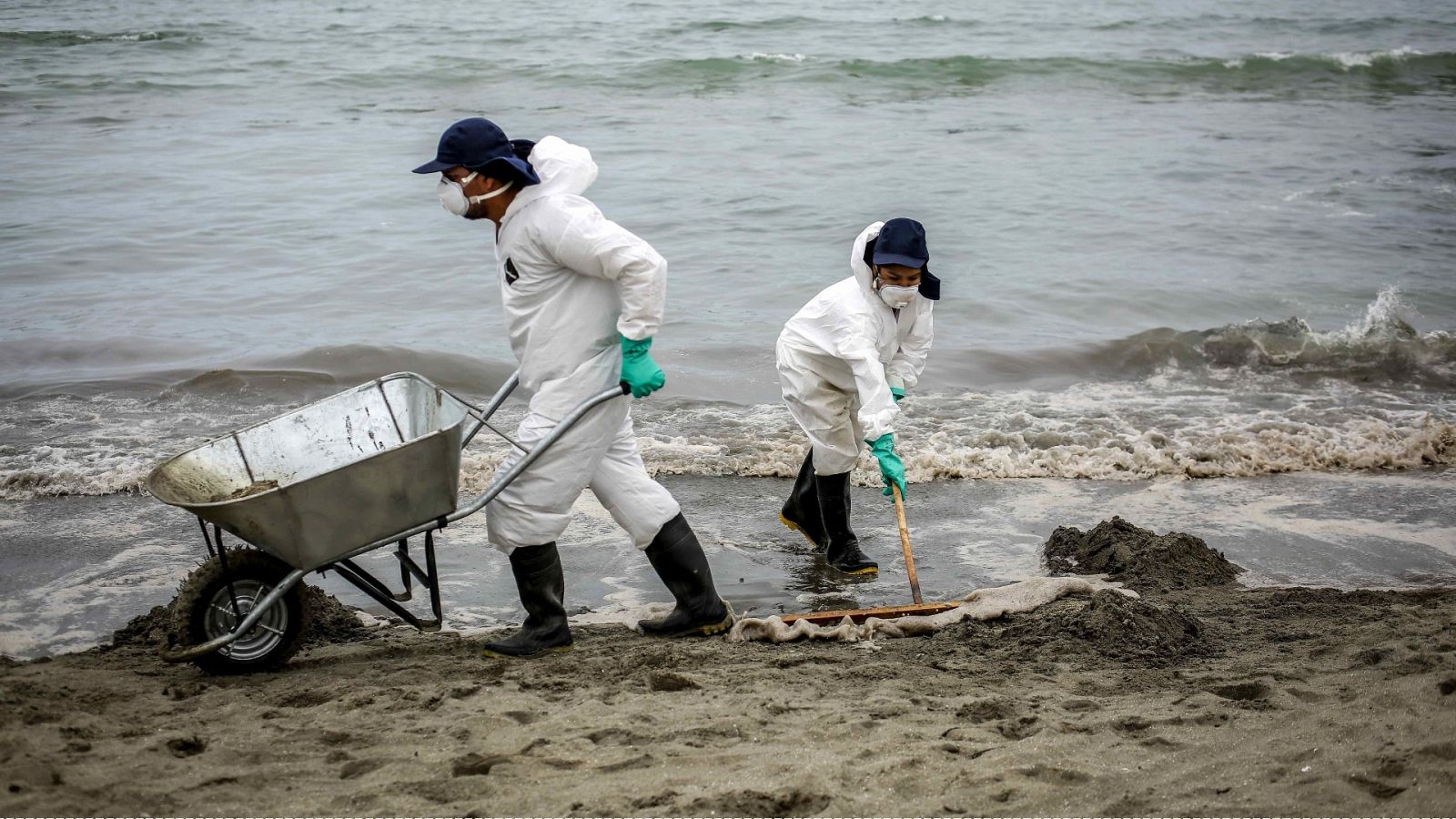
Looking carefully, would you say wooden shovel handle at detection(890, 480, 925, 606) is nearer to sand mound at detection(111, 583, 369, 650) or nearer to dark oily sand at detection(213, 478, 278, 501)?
sand mound at detection(111, 583, 369, 650)

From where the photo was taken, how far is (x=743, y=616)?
189 inches

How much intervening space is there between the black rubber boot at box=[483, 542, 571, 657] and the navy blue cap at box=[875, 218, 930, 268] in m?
1.77

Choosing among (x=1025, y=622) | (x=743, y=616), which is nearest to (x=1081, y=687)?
(x=1025, y=622)

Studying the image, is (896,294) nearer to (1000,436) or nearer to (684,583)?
(684,583)

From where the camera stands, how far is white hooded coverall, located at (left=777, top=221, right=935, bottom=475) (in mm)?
5156

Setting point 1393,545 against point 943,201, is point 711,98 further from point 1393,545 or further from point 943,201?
point 1393,545

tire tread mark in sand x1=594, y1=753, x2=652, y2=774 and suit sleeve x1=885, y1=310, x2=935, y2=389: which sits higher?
suit sleeve x1=885, y1=310, x2=935, y2=389

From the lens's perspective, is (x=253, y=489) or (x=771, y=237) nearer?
(x=253, y=489)

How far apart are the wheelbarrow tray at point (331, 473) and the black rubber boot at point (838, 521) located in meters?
1.95

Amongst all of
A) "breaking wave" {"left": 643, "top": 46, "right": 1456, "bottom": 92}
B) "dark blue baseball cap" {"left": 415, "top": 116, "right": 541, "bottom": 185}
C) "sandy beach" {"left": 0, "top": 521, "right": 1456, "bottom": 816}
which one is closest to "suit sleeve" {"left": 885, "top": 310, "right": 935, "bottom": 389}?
"sandy beach" {"left": 0, "top": 521, "right": 1456, "bottom": 816}

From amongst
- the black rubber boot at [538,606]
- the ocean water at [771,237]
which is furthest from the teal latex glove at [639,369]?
the ocean water at [771,237]

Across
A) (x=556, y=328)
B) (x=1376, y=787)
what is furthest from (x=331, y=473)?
(x=1376, y=787)

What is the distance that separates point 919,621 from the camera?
4582mm

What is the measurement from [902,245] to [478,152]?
1.76 metres
